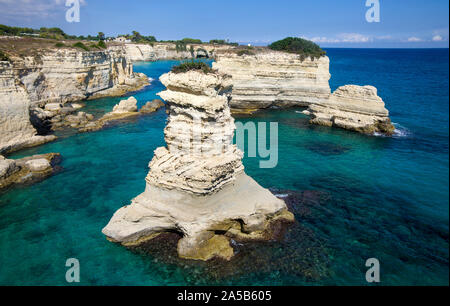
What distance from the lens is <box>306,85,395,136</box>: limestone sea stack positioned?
28.7 meters

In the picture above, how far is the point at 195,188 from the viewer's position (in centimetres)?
1233

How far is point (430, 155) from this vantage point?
2195 cm

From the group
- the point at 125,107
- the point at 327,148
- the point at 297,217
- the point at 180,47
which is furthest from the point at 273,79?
the point at 180,47

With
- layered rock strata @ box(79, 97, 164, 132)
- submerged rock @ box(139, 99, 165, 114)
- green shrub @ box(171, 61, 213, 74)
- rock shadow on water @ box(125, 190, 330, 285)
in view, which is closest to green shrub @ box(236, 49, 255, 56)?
submerged rock @ box(139, 99, 165, 114)

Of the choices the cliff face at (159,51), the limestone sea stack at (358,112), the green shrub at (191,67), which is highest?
the cliff face at (159,51)

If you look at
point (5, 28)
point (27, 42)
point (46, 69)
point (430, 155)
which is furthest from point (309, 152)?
point (5, 28)

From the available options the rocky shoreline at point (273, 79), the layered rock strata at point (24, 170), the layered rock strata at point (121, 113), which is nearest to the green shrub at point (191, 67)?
the layered rock strata at point (24, 170)

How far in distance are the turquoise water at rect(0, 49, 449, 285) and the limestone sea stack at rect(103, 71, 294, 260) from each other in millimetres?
883

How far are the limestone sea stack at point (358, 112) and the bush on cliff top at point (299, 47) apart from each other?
9.02m

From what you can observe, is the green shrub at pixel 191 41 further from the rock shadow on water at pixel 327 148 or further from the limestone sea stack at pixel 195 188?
the limestone sea stack at pixel 195 188

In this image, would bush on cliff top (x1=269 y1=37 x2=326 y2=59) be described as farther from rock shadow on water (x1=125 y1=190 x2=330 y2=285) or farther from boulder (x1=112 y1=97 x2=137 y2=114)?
rock shadow on water (x1=125 y1=190 x2=330 y2=285)

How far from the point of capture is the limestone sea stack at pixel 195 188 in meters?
12.2

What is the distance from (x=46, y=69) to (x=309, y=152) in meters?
36.1

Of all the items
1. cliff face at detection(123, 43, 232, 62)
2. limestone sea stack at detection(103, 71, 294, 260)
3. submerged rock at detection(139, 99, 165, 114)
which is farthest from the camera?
cliff face at detection(123, 43, 232, 62)
